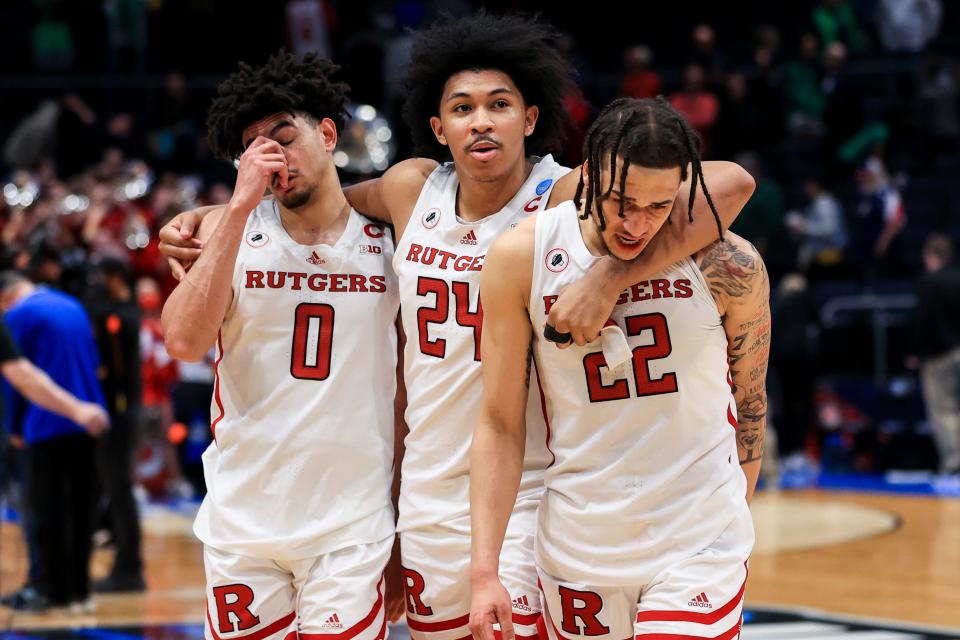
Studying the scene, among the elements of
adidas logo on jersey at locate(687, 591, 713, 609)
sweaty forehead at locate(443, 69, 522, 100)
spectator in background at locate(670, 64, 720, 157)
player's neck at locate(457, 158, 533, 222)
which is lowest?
adidas logo on jersey at locate(687, 591, 713, 609)

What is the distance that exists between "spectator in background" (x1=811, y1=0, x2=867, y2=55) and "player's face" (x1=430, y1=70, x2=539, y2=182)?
1483cm

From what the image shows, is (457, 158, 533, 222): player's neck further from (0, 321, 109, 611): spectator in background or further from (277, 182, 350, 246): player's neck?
(0, 321, 109, 611): spectator in background

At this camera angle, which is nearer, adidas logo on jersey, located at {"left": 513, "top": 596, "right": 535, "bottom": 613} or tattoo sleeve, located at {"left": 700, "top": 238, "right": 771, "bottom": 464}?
tattoo sleeve, located at {"left": 700, "top": 238, "right": 771, "bottom": 464}

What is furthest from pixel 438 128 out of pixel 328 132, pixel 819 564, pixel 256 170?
pixel 819 564

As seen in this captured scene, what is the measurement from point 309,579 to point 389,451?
0.43 metres

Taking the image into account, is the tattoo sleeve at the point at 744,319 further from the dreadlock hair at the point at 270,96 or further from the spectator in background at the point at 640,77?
the spectator in background at the point at 640,77

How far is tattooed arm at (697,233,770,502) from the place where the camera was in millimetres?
3525

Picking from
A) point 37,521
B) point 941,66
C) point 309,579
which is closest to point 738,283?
point 309,579

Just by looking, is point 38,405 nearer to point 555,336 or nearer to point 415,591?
point 415,591

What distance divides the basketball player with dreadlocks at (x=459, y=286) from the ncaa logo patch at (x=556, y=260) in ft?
1.07

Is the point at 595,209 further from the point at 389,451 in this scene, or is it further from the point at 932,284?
the point at 932,284

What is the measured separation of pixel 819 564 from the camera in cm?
939

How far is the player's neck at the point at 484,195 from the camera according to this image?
403 centimetres

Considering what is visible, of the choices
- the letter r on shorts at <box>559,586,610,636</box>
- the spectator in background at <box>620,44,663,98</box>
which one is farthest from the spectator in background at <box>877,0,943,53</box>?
the letter r on shorts at <box>559,586,610,636</box>
